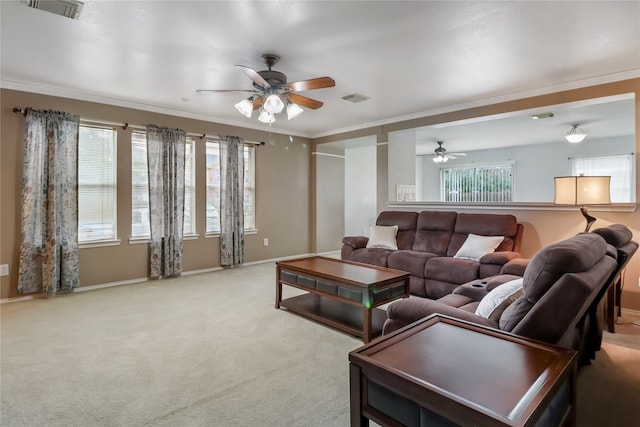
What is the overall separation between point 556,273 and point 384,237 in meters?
3.44

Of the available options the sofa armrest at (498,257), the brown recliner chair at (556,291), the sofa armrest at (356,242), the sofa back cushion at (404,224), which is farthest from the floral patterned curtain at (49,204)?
the sofa armrest at (498,257)

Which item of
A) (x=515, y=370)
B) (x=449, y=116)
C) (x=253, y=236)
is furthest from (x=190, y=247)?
(x=515, y=370)

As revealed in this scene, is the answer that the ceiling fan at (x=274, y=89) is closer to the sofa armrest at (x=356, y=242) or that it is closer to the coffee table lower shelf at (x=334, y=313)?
the coffee table lower shelf at (x=334, y=313)

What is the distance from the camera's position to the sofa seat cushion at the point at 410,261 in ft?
13.6

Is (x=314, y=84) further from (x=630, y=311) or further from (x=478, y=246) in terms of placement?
(x=630, y=311)

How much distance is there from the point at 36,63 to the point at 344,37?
10.0 feet

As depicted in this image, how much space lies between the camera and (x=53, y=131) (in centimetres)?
407

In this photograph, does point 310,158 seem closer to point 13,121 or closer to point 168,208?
point 168,208

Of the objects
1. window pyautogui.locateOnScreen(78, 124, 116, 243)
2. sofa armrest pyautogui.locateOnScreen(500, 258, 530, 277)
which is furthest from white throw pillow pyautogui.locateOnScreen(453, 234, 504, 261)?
window pyautogui.locateOnScreen(78, 124, 116, 243)

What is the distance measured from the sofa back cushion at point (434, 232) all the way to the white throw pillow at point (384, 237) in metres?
0.30

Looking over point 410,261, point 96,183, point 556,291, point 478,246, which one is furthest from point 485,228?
point 96,183

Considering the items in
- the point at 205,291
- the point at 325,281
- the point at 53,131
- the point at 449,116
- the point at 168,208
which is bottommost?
the point at 205,291

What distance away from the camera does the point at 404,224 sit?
508 cm

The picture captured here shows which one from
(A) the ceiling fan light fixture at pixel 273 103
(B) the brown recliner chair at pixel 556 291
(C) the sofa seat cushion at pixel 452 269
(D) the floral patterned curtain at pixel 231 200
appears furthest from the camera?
(D) the floral patterned curtain at pixel 231 200
